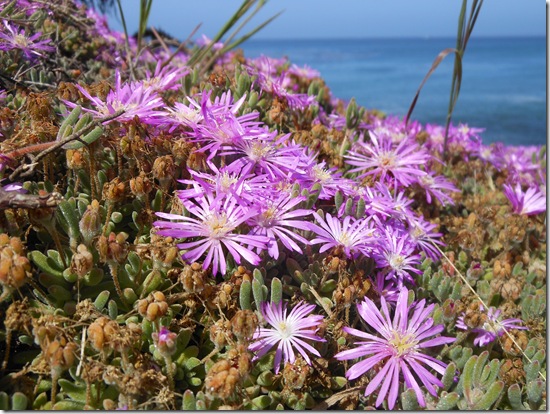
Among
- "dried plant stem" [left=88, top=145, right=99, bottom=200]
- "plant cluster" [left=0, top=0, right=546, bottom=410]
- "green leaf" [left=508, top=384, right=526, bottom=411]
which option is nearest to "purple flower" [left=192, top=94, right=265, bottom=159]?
"plant cluster" [left=0, top=0, right=546, bottom=410]

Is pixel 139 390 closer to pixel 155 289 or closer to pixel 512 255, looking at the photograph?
pixel 155 289

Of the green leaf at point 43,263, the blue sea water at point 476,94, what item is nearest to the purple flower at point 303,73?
the green leaf at point 43,263

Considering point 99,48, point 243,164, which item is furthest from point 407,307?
point 99,48

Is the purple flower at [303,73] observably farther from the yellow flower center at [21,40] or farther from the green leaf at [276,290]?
the green leaf at [276,290]

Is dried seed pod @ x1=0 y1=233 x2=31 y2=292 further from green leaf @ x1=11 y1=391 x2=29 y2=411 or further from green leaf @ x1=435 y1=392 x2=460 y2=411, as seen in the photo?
green leaf @ x1=435 y1=392 x2=460 y2=411

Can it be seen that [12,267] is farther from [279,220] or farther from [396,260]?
[396,260]

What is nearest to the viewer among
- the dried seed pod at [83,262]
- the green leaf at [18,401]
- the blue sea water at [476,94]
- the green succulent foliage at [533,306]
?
the green leaf at [18,401]
